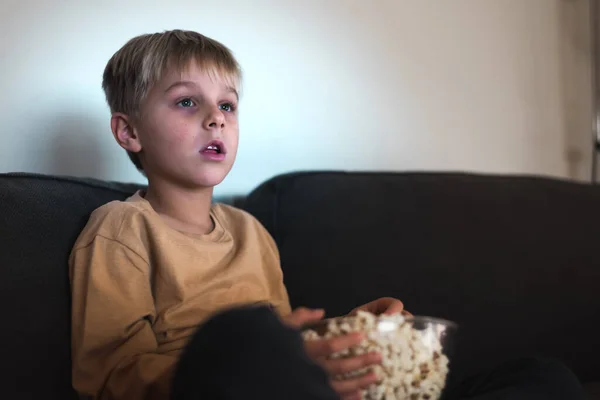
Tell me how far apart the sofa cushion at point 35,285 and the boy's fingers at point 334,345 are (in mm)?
381

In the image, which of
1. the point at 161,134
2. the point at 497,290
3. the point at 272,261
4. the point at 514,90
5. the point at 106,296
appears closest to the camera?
the point at 106,296

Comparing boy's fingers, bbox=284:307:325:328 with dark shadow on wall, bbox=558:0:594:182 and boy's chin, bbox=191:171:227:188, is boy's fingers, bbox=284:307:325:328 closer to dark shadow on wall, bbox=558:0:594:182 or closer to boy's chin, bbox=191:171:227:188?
boy's chin, bbox=191:171:227:188

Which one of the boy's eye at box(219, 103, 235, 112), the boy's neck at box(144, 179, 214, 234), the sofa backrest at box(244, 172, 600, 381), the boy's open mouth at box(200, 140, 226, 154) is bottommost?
the sofa backrest at box(244, 172, 600, 381)

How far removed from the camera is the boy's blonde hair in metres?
0.93

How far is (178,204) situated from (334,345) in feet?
1.51

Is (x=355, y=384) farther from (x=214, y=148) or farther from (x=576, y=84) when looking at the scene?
(x=576, y=84)

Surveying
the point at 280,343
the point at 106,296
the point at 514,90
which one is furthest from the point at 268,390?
the point at 514,90

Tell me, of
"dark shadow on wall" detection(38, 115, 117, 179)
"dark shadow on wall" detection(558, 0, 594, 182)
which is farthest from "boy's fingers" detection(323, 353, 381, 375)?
"dark shadow on wall" detection(558, 0, 594, 182)

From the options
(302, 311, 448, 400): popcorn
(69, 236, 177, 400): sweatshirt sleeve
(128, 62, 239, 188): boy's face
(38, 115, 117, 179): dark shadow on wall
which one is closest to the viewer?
(302, 311, 448, 400): popcorn

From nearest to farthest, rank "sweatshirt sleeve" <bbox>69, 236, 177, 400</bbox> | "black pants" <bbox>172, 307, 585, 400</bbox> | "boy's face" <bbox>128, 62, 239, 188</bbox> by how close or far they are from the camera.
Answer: "black pants" <bbox>172, 307, 585, 400</bbox>, "sweatshirt sleeve" <bbox>69, 236, 177, 400</bbox>, "boy's face" <bbox>128, 62, 239, 188</bbox>

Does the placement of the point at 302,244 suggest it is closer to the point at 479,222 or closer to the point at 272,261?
the point at 272,261

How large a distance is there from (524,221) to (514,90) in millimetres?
741

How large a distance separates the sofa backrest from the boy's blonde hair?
30 cm

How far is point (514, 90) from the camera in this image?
1.86 meters
